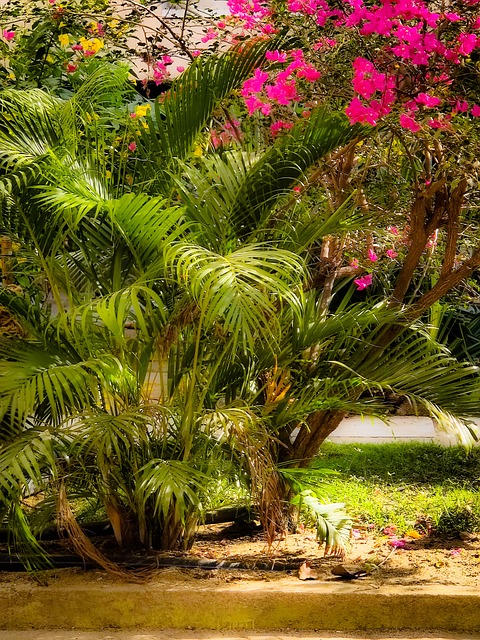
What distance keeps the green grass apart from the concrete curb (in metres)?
0.46

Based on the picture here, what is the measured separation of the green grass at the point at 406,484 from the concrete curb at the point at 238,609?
461mm

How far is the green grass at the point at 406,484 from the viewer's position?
4695 mm

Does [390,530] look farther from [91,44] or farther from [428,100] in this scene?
[91,44]

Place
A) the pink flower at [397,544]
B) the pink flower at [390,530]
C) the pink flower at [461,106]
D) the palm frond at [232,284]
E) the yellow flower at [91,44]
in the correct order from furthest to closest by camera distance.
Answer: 1. the yellow flower at [91,44]
2. the pink flower at [390,530]
3. the pink flower at [397,544]
4. the pink flower at [461,106]
5. the palm frond at [232,284]

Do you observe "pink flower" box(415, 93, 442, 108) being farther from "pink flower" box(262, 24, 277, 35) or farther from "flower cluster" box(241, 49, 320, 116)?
"pink flower" box(262, 24, 277, 35)

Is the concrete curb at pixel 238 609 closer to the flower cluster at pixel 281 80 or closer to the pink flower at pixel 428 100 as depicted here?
the pink flower at pixel 428 100

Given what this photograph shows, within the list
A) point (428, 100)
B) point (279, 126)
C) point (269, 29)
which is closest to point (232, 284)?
point (428, 100)

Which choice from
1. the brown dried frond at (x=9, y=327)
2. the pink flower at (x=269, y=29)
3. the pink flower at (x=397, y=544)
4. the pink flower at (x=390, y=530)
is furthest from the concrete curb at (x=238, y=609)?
the pink flower at (x=269, y=29)

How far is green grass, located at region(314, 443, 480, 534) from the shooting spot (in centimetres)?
470

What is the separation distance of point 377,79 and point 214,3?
6212 millimetres

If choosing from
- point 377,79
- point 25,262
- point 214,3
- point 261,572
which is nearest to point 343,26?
point 377,79

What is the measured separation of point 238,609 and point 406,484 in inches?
88.7

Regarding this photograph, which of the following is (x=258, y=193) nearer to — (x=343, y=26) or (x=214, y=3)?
(x=343, y=26)

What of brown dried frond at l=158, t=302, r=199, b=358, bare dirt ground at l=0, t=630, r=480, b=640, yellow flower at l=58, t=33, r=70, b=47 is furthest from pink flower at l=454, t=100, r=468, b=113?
yellow flower at l=58, t=33, r=70, b=47
